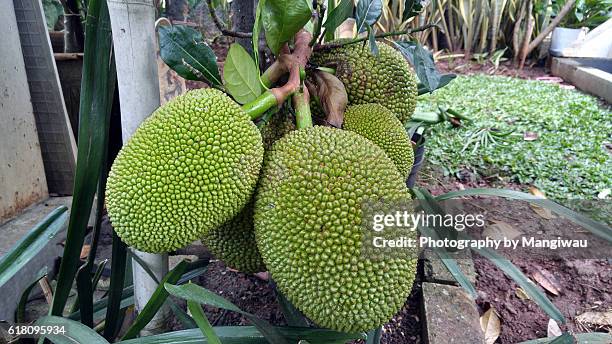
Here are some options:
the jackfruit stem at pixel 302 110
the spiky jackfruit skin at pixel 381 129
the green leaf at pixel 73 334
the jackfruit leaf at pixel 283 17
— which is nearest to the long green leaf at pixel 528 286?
Answer: the spiky jackfruit skin at pixel 381 129

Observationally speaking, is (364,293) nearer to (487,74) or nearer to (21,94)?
(21,94)

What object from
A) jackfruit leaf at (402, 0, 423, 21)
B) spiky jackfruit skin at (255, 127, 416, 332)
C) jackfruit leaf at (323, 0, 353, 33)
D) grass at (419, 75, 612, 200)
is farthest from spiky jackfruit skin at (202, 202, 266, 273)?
grass at (419, 75, 612, 200)

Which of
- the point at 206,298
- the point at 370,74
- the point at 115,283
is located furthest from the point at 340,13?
the point at 115,283

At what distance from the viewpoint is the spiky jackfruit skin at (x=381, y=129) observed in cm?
69

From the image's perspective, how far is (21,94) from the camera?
1.16m

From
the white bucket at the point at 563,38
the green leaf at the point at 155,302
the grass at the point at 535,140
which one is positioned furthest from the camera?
the white bucket at the point at 563,38

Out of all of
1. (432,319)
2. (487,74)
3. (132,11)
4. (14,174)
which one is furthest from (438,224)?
(487,74)

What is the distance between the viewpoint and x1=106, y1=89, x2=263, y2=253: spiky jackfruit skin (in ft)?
1.63

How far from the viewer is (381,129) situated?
0.70m

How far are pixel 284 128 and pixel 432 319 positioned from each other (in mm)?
546

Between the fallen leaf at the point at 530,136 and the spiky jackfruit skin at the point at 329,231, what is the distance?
5.78ft

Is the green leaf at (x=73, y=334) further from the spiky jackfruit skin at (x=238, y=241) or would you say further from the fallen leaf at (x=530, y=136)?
the fallen leaf at (x=530, y=136)

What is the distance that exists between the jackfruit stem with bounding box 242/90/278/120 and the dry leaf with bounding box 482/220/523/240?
0.96 m

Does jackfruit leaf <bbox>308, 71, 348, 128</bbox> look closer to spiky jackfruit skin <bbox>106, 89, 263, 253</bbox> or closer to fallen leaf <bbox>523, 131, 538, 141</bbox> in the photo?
spiky jackfruit skin <bbox>106, 89, 263, 253</bbox>
